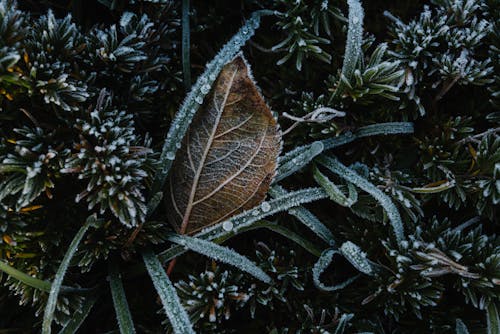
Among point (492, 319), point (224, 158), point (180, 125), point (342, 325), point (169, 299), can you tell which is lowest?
point (492, 319)

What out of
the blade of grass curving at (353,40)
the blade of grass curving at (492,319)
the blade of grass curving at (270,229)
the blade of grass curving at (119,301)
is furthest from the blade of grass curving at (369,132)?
the blade of grass curving at (119,301)

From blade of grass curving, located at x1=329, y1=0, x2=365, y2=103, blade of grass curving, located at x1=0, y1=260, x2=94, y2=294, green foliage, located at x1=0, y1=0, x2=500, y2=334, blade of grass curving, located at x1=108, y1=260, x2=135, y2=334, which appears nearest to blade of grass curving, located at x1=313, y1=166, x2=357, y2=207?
green foliage, located at x1=0, y1=0, x2=500, y2=334

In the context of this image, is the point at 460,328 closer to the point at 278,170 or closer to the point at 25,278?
the point at 278,170

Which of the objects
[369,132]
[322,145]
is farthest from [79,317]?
[369,132]

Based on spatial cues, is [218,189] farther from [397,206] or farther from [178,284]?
[397,206]

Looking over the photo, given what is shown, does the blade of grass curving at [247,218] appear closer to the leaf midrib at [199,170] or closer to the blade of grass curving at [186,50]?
the leaf midrib at [199,170]

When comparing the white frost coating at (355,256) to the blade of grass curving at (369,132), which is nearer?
the white frost coating at (355,256)
